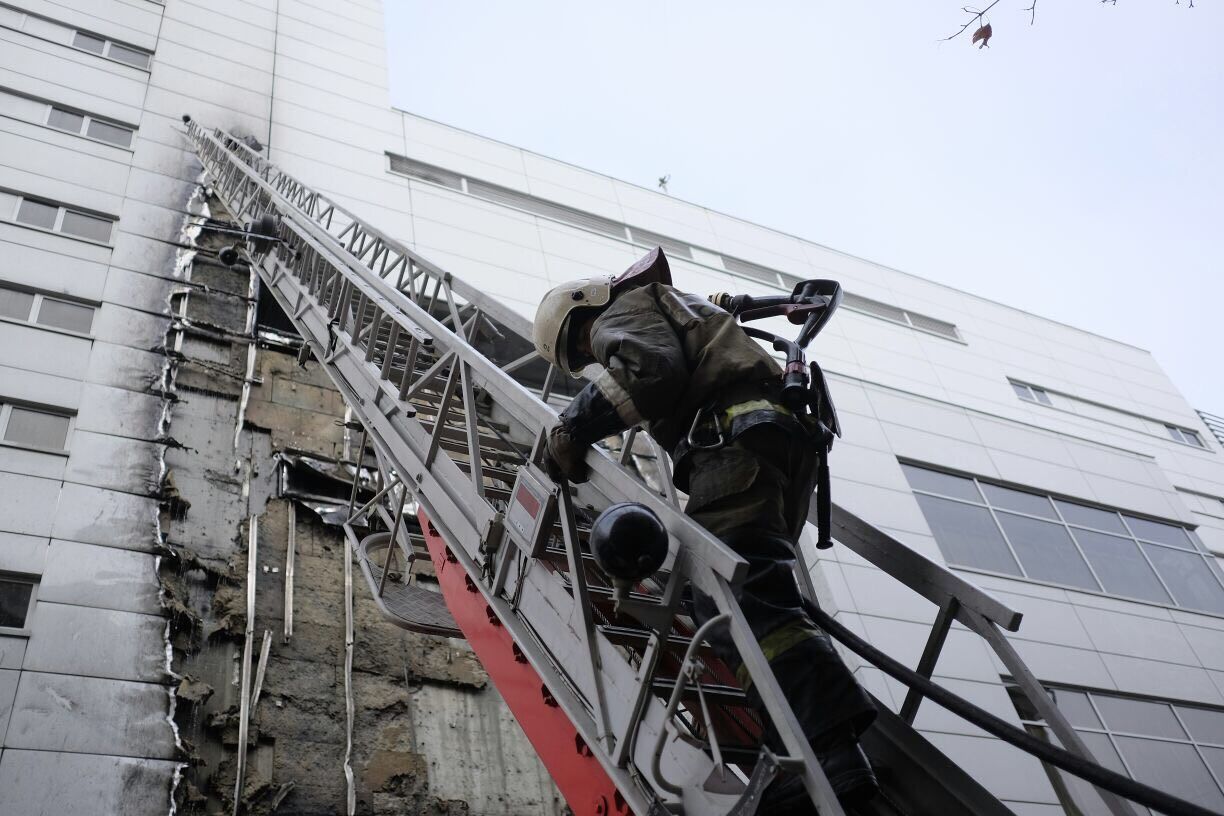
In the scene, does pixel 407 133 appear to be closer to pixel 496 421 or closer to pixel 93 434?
pixel 93 434

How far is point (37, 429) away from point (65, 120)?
5.86 metres

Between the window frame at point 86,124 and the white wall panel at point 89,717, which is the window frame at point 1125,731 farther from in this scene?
the window frame at point 86,124

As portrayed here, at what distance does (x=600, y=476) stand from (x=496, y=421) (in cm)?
237

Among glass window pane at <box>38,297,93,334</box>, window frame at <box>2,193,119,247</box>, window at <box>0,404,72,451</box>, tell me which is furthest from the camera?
window frame at <box>2,193,119,247</box>

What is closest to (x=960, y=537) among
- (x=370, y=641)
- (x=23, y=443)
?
(x=370, y=641)

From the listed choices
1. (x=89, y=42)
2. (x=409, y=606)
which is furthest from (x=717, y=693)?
(x=89, y=42)

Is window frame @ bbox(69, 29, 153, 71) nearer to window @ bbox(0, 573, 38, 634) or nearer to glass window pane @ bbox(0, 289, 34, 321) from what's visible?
glass window pane @ bbox(0, 289, 34, 321)

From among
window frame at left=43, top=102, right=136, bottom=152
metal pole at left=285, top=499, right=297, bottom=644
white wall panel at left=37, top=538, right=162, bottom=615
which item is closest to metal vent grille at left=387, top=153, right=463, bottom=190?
window frame at left=43, top=102, right=136, bottom=152

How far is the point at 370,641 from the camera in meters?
7.52

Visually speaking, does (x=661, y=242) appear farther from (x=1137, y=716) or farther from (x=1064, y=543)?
(x=1137, y=716)

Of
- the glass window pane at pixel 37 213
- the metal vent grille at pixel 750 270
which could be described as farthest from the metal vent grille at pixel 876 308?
the glass window pane at pixel 37 213

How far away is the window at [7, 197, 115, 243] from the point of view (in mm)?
9961

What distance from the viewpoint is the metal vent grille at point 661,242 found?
16500 millimetres

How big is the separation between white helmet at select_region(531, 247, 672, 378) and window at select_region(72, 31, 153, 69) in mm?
12663
